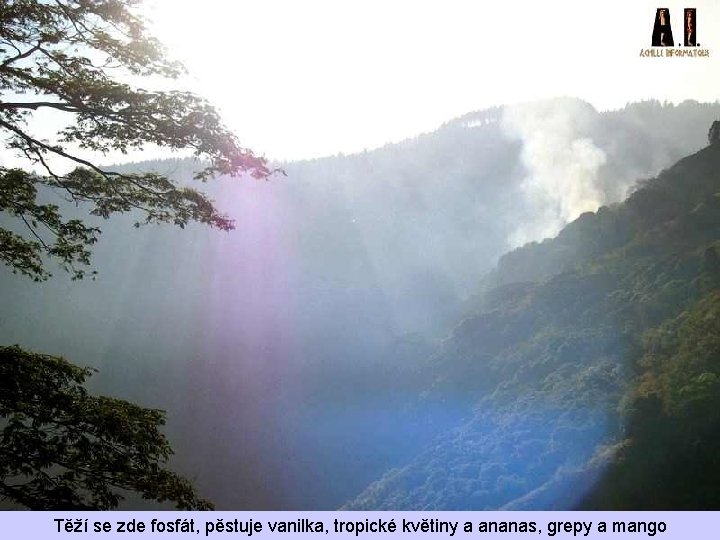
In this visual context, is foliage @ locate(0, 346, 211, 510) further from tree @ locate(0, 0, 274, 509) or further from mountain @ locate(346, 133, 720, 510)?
mountain @ locate(346, 133, 720, 510)

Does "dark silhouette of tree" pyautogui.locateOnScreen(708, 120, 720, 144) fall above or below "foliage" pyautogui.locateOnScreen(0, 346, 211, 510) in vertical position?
above

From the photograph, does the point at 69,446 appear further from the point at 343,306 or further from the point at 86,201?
→ the point at 343,306

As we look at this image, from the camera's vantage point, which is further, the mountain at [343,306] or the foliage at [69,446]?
the mountain at [343,306]

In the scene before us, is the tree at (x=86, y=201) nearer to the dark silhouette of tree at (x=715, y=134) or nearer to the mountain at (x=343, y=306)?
the mountain at (x=343, y=306)

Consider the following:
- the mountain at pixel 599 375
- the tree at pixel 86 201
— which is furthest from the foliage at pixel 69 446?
the mountain at pixel 599 375

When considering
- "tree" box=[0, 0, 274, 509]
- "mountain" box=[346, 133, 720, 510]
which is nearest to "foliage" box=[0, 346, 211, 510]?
"tree" box=[0, 0, 274, 509]

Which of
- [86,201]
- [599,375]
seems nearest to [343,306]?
[599,375]

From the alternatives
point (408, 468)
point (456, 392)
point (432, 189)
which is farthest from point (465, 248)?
point (408, 468)
